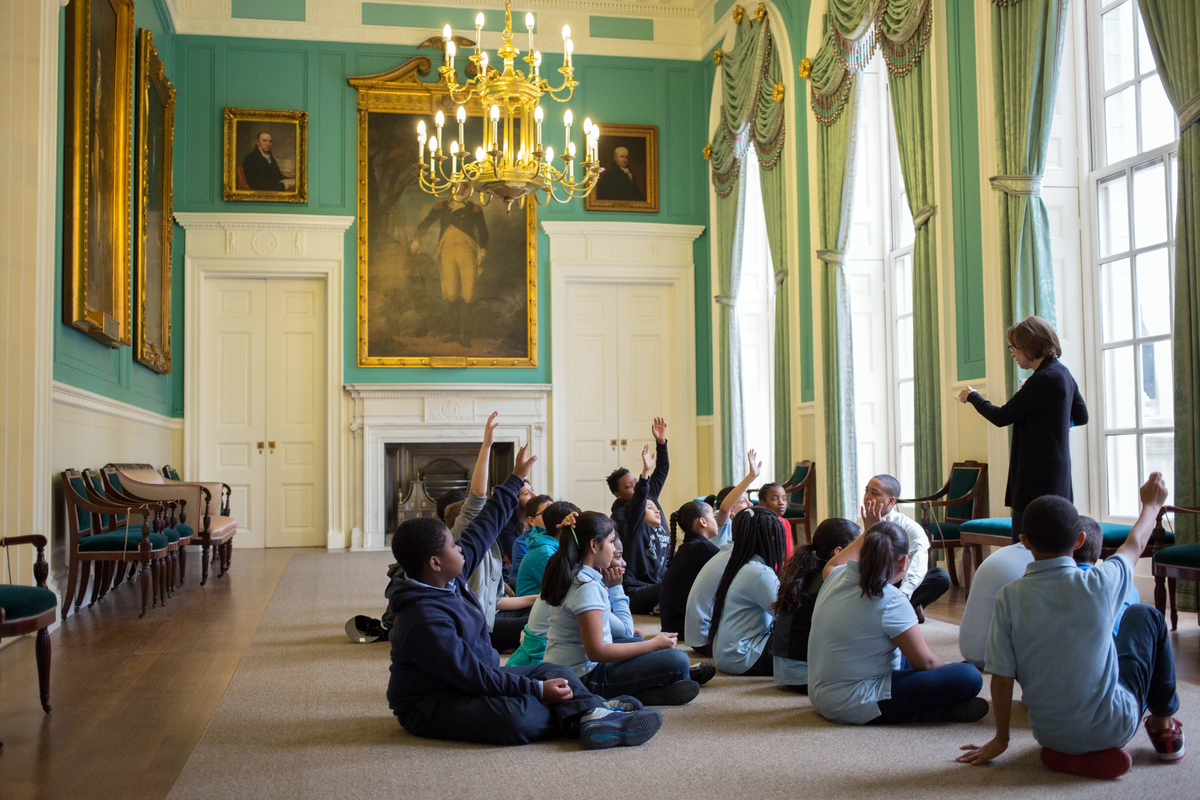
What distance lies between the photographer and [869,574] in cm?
364

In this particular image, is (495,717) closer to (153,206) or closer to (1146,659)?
(1146,659)

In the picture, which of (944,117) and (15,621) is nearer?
(15,621)

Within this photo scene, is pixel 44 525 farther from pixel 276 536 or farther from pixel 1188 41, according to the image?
pixel 1188 41

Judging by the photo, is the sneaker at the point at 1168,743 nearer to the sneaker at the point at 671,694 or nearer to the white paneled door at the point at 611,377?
the sneaker at the point at 671,694

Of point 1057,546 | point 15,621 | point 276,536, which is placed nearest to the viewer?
point 1057,546

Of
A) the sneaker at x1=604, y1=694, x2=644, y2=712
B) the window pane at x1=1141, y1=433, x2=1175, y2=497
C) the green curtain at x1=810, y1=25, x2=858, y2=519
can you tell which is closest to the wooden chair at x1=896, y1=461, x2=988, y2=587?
the window pane at x1=1141, y1=433, x2=1175, y2=497

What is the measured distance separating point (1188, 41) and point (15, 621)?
606 cm

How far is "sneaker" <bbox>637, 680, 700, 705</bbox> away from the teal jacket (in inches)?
54.3

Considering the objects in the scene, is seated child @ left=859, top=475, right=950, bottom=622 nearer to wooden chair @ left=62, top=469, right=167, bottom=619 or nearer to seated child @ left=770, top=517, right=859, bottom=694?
seated child @ left=770, top=517, right=859, bottom=694

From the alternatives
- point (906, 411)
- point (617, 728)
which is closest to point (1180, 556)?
point (617, 728)

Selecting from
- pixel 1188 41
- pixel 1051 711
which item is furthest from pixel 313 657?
pixel 1188 41

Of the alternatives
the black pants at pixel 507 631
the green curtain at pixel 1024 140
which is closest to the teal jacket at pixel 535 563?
the black pants at pixel 507 631

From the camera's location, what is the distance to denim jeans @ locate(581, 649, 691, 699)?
4.10m

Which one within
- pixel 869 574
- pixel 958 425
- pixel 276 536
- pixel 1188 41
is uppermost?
pixel 1188 41
